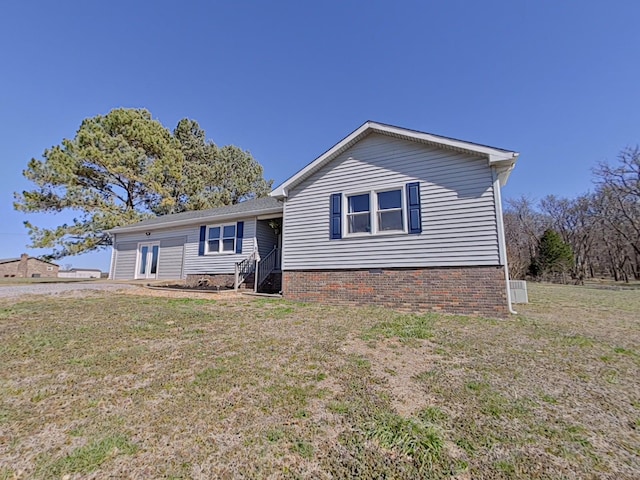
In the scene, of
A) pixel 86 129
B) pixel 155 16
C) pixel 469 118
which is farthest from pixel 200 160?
pixel 469 118

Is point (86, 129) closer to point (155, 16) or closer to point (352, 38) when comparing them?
Answer: point (155, 16)

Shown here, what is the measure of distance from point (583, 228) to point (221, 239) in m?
38.3

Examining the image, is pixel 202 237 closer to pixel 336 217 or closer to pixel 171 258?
pixel 171 258

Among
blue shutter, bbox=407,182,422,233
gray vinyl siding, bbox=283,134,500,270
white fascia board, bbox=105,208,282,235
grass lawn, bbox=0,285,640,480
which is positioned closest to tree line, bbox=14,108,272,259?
white fascia board, bbox=105,208,282,235

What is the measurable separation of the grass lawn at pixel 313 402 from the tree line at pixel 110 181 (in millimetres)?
17878

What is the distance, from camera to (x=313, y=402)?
9.37 ft

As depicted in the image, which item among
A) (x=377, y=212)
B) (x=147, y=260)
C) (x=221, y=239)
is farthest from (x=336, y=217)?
(x=147, y=260)

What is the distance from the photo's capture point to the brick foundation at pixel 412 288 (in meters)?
7.01

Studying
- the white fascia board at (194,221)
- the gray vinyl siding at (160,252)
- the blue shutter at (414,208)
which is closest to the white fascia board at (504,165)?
the blue shutter at (414,208)

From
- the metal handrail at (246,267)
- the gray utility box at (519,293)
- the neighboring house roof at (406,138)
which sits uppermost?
the neighboring house roof at (406,138)

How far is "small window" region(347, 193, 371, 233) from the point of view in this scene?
8774mm

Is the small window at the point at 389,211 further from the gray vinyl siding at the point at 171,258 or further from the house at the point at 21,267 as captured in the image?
the house at the point at 21,267

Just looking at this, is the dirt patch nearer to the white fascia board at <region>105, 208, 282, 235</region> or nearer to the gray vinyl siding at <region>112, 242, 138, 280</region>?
the white fascia board at <region>105, 208, 282, 235</region>

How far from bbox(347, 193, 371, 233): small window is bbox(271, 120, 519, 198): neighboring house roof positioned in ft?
5.36
